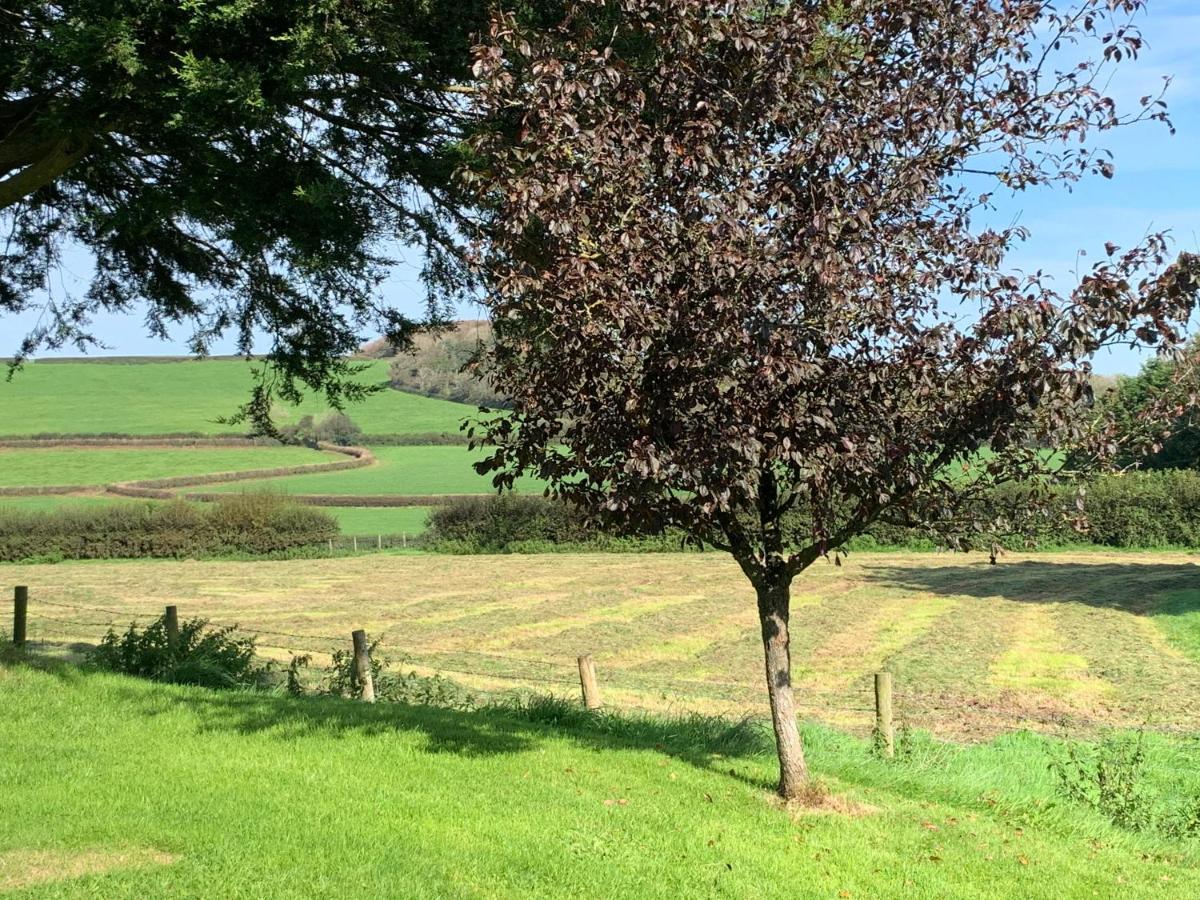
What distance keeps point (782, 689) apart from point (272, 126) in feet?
23.0

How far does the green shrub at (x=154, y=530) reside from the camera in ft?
172

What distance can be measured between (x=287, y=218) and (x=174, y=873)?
6.58m

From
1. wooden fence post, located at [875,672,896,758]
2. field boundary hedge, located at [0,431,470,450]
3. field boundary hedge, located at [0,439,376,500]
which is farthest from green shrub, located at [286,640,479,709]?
field boundary hedge, located at [0,431,470,450]

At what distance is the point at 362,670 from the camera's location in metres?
13.6

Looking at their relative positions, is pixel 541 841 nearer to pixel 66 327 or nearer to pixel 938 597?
pixel 66 327

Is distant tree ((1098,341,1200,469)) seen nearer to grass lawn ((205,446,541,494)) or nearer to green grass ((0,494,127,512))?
grass lawn ((205,446,541,494))

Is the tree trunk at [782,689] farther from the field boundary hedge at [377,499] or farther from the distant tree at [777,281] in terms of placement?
the field boundary hedge at [377,499]

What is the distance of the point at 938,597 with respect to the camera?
34.5 meters

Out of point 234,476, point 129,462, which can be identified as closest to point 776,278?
point 234,476

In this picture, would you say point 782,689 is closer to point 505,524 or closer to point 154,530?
point 505,524

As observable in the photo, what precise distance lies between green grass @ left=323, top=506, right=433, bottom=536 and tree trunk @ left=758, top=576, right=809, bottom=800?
49067 millimetres

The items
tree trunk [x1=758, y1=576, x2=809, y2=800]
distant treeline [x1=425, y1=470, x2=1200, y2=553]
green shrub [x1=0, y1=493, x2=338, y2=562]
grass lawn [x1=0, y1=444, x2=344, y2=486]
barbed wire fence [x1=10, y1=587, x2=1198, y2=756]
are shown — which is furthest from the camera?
grass lawn [x1=0, y1=444, x2=344, y2=486]

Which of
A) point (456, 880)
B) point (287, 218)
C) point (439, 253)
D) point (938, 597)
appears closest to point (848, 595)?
point (938, 597)

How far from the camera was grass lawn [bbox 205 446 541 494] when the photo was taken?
7319cm
